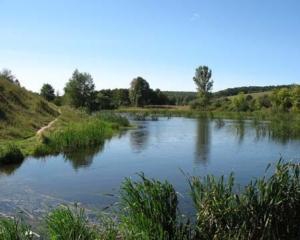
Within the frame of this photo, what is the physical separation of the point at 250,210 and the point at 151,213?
194 cm

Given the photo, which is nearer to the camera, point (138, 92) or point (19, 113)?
point (19, 113)

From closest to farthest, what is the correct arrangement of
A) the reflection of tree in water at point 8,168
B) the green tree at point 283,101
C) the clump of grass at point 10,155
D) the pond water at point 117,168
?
the pond water at point 117,168
the reflection of tree in water at point 8,168
the clump of grass at point 10,155
the green tree at point 283,101

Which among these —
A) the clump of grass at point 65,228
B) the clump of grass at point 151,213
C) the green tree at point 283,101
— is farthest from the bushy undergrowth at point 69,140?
the green tree at point 283,101

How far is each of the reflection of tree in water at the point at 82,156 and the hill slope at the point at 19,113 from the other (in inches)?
198

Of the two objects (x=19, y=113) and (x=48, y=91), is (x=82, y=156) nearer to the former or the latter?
(x=19, y=113)

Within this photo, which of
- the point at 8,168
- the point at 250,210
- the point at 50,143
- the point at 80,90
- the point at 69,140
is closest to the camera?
the point at 250,210

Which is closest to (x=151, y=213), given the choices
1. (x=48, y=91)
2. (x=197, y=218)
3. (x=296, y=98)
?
(x=197, y=218)

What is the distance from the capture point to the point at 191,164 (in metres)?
25.7

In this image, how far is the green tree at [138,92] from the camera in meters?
126

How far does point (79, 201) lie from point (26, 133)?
772 inches

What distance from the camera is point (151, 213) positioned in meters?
8.52

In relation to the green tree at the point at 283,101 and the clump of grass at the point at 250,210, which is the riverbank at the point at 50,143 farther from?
the green tree at the point at 283,101

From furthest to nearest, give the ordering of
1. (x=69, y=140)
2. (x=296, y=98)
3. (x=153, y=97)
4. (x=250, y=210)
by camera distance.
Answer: (x=153, y=97) < (x=296, y=98) < (x=69, y=140) < (x=250, y=210)

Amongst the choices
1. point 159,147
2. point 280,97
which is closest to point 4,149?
point 159,147
